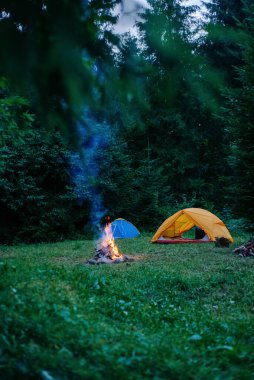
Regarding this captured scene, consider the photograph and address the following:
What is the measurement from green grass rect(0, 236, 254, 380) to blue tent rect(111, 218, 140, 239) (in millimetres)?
8259

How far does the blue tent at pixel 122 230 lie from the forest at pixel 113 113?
42.8 inches

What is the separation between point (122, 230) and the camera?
711 inches

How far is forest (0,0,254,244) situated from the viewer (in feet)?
5.80

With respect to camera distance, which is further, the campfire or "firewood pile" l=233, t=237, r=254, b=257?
"firewood pile" l=233, t=237, r=254, b=257

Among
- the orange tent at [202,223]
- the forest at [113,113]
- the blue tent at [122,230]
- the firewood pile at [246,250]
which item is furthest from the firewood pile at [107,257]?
the blue tent at [122,230]

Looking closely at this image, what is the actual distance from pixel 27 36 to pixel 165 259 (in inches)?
389

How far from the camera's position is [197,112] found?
1064 inches

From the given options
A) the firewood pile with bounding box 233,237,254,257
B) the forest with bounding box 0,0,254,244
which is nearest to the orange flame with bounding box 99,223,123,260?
the forest with bounding box 0,0,254,244

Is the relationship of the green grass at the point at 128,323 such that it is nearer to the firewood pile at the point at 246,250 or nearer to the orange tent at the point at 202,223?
the firewood pile at the point at 246,250

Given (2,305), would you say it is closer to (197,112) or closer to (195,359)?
(195,359)

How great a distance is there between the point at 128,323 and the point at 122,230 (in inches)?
495

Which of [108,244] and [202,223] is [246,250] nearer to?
[202,223]

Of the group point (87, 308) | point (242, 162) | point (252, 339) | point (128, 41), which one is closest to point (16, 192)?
point (242, 162)

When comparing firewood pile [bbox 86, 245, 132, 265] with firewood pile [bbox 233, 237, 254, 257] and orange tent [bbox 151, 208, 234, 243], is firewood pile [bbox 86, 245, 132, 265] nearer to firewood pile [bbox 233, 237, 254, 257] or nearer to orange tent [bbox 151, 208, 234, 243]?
firewood pile [bbox 233, 237, 254, 257]
